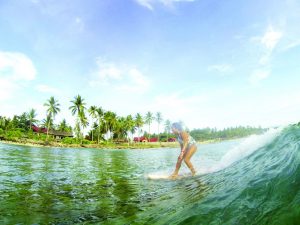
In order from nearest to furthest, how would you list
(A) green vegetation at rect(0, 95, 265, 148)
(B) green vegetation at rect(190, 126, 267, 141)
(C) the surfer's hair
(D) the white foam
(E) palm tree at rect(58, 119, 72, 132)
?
1. (D) the white foam
2. (C) the surfer's hair
3. (A) green vegetation at rect(0, 95, 265, 148)
4. (E) palm tree at rect(58, 119, 72, 132)
5. (B) green vegetation at rect(190, 126, 267, 141)

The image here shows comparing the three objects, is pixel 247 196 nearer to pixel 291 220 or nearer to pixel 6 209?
pixel 291 220

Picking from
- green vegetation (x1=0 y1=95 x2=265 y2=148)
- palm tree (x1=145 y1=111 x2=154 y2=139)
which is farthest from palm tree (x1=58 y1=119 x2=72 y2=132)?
palm tree (x1=145 y1=111 x2=154 y2=139)

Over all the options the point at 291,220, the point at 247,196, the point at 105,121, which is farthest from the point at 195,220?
the point at 105,121

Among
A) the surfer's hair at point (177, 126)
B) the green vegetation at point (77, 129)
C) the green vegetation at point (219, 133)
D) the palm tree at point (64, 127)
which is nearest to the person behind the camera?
the surfer's hair at point (177, 126)

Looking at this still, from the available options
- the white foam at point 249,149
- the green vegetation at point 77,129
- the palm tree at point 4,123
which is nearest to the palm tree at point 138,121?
the green vegetation at point 77,129

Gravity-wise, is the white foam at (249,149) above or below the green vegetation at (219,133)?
below

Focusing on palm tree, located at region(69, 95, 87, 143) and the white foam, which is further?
palm tree, located at region(69, 95, 87, 143)

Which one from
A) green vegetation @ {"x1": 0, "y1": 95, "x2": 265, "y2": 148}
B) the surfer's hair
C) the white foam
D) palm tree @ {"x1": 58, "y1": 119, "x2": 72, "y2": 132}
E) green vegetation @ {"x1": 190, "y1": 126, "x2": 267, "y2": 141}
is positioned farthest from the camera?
green vegetation @ {"x1": 190, "y1": 126, "x2": 267, "y2": 141}

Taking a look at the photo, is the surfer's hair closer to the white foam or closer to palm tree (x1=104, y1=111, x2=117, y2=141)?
the white foam

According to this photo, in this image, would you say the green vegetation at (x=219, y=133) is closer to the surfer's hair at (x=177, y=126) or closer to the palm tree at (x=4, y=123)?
the palm tree at (x=4, y=123)

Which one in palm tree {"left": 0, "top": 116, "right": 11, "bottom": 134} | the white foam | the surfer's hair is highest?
palm tree {"left": 0, "top": 116, "right": 11, "bottom": 134}

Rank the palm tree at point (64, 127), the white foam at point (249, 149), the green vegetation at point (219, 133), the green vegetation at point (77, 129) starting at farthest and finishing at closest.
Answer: the green vegetation at point (219, 133) → the palm tree at point (64, 127) → the green vegetation at point (77, 129) → the white foam at point (249, 149)

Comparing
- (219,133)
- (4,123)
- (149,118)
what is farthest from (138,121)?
(219,133)

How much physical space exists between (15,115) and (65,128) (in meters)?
17.1
